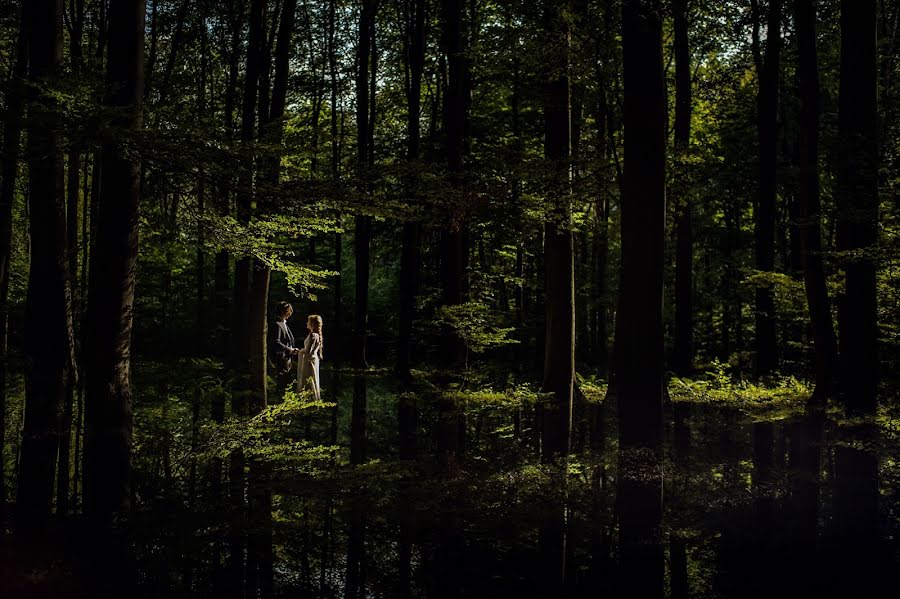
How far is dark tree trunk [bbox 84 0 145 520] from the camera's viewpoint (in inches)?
315

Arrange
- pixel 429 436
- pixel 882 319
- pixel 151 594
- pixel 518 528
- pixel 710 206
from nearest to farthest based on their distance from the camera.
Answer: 1. pixel 151 594
2. pixel 518 528
3. pixel 429 436
4. pixel 882 319
5. pixel 710 206

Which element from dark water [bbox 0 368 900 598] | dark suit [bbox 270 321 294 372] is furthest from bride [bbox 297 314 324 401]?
dark water [bbox 0 368 900 598]

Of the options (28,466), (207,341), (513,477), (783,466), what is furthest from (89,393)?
(207,341)

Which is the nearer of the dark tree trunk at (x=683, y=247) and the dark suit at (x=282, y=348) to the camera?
the dark suit at (x=282, y=348)

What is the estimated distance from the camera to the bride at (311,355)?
14.7m

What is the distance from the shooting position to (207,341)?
29.2 metres

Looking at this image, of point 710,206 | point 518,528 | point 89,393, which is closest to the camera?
point 518,528

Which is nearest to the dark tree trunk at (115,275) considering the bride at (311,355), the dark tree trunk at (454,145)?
the bride at (311,355)

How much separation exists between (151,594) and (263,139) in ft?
17.9

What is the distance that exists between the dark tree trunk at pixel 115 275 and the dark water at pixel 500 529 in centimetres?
83

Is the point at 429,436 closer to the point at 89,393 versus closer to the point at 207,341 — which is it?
the point at 89,393

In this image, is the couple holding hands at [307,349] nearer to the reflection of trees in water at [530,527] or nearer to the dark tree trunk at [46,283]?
the dark tree trunk at [46,283]

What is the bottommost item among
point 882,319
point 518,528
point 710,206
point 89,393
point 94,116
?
point 518,528

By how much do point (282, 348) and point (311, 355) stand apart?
165 centimetres
